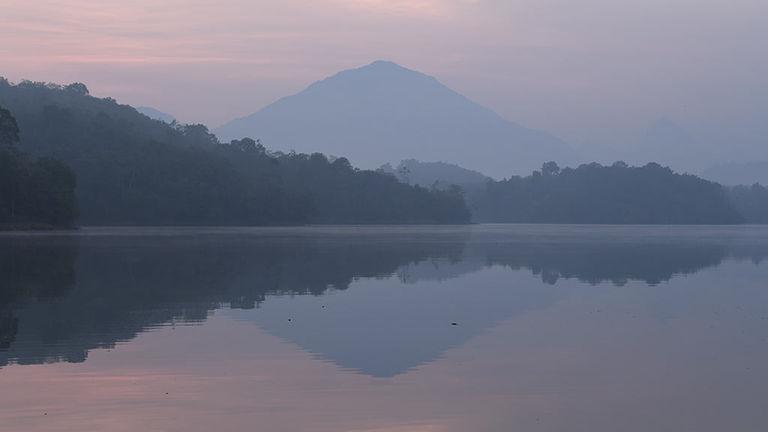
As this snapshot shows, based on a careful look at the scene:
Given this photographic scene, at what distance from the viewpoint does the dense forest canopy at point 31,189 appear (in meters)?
84.8

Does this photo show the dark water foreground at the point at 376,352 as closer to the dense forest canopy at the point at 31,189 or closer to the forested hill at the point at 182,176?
the dense forest canopy at the point at 31,189

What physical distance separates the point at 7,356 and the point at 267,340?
4886 millimetres

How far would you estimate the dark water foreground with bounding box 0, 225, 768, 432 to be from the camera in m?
13.7

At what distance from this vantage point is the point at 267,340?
2059 centimetres

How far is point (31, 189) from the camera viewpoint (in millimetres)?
86312

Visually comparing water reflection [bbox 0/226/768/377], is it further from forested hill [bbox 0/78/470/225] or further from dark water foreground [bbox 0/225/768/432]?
Result: forested hill [bbox 0/78/470/225]

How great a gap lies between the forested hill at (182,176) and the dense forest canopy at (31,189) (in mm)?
25080

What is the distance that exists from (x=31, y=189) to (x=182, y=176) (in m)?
50.7

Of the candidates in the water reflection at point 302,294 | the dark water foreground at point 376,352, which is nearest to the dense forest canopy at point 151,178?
the water reflection at point 302,294

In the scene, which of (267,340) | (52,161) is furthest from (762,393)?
(52,161)

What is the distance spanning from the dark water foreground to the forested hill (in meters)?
91.2

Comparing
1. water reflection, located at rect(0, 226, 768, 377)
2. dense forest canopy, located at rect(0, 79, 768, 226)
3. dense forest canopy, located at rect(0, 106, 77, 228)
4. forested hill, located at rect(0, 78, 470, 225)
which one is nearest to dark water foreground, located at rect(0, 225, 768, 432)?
water reflection, located at rect(0, 226, 768, 377)

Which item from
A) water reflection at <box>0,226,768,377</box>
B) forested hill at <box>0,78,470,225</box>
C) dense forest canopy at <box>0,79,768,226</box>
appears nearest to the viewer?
water reflection at <box>0,226,768,377</box>

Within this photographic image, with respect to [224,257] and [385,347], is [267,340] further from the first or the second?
[224,257]
